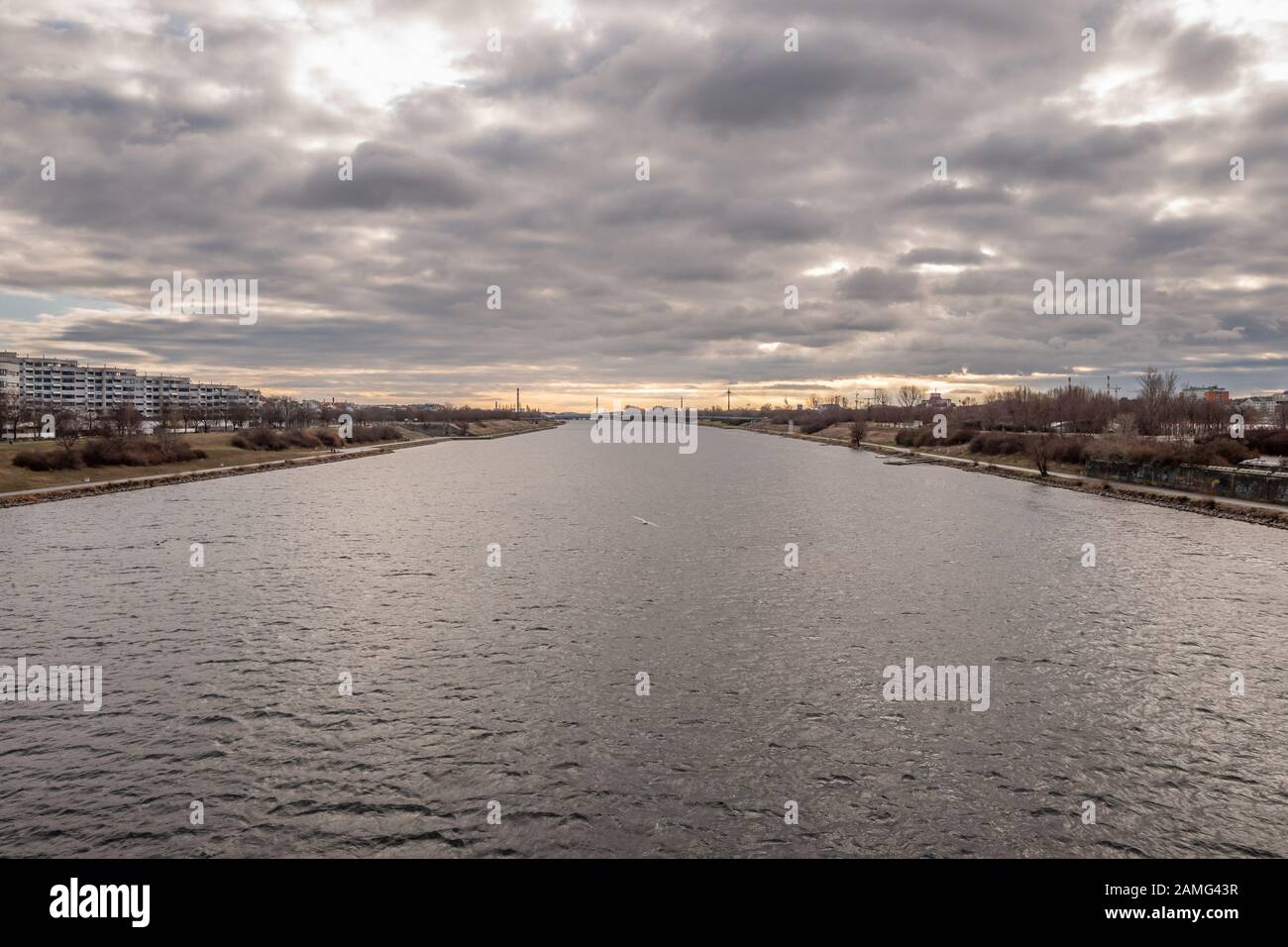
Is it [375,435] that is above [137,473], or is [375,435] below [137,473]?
above

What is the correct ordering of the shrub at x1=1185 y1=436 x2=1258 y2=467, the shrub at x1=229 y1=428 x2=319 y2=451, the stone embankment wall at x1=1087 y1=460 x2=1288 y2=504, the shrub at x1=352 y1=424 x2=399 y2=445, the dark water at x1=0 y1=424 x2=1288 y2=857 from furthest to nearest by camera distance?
the shrub at x1=352 y1=424 x2=399 y2=445 → the shrub at x1=229 y1=428 x2=319 y2=451 → the shrub at x1=1185 y1=436 x2=1258 y2=467 → the stone embankment wall at x1=1087 y1=460 x2=1288 y2=504 → the dark water at x1=0 y1=424 x2=1288 y2=857

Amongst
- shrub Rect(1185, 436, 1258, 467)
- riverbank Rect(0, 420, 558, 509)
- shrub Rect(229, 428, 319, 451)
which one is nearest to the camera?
riverbank Rect(0, 420, 558, 509)

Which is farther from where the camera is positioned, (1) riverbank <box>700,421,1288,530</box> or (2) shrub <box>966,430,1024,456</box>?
(2) shrub <box>966,430,1024,456</box>

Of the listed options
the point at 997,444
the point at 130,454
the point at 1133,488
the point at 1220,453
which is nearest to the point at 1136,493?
the point at 1133,488

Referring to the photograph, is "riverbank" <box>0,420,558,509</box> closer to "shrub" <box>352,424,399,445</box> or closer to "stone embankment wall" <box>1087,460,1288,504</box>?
"shrub" <box>352,424,399,445</box>

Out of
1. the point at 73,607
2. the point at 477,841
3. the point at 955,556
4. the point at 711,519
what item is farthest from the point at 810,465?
the point at 477,841

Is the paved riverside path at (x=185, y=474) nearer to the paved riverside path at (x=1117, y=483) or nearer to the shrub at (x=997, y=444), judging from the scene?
the paved riverside path at (x=1117, y=483)

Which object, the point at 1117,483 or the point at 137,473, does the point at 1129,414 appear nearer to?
the point at 1117,483

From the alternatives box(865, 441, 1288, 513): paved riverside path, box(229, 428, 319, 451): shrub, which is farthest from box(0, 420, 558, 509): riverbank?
box(865, 441, 1288, 513): paved riverside path

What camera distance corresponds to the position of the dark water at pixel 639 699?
40.2ft

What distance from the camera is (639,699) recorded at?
18.0 metres

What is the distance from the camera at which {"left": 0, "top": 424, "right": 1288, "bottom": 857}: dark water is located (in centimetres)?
1227

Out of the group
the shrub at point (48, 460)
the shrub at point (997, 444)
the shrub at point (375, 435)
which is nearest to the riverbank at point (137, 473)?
the shrub at point (48, 460)

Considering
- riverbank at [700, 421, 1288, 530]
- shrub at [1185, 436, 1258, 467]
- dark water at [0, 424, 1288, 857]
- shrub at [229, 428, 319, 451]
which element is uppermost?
shrub at [229, 428, 319, 451]
